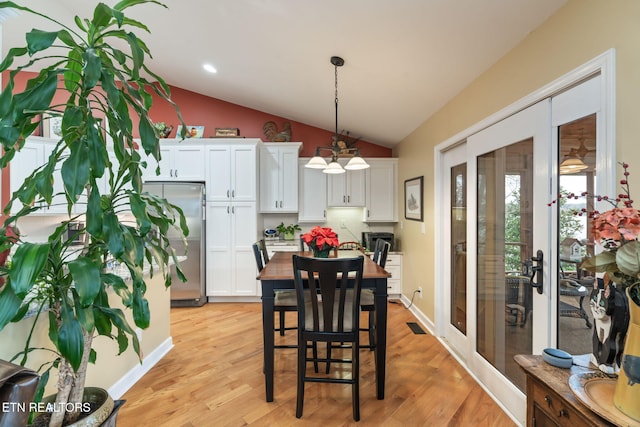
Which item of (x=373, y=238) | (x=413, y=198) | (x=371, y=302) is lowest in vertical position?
(x=371, y=302)

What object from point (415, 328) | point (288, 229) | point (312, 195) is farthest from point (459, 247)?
point (288, 229)

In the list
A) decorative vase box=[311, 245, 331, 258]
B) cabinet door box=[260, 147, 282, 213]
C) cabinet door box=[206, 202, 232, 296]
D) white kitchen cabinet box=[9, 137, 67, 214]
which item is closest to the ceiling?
cabinet door box=[260, 147, 282, 213]

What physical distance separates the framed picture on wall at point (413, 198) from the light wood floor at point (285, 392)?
4.80 ft

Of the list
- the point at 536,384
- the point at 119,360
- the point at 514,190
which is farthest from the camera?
the point at 119,360

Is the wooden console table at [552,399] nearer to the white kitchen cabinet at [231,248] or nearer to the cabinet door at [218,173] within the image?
the white kitchen cabinet at [231,248]

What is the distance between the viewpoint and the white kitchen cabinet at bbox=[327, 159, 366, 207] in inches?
176

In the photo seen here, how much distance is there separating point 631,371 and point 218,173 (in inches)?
159

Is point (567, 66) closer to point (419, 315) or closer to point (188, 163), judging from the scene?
point (419, 315)

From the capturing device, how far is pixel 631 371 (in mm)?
771

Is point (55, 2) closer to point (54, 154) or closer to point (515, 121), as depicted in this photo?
point (54, 154)

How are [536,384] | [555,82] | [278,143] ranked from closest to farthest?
[536,384]
[555,82]
[278,143]

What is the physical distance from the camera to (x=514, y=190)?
1864mm

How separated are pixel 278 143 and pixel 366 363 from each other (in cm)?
319

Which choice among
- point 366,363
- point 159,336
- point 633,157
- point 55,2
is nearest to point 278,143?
point 55,2
